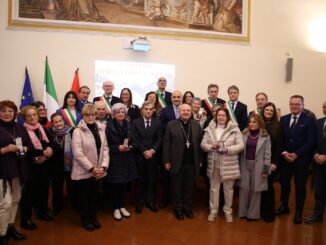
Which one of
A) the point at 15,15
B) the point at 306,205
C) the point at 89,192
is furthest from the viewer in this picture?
the point at 15,15

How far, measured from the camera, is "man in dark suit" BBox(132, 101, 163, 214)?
142 inches

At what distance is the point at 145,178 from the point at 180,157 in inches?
25.5

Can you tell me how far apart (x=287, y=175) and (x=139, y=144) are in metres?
1.98

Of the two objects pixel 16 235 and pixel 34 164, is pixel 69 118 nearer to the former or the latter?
pixel 34 164

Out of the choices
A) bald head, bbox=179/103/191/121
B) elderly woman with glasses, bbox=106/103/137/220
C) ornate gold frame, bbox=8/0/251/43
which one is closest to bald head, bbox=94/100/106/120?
elderly woman with glasses, bbox=106/103/137/220

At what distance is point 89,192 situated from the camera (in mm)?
3240

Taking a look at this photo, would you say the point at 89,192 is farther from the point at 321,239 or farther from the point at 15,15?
the point at 15,15

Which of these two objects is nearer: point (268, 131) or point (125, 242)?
point (125, 242)

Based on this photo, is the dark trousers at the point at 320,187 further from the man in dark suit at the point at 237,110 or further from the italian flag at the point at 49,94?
the italian flag at the point at 49,94

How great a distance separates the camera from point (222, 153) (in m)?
3.41

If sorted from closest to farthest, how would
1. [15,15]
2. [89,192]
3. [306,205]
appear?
1. [89,192]
2. [306,205]
3. [15,15]

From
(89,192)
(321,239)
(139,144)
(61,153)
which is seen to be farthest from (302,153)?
(61,153)

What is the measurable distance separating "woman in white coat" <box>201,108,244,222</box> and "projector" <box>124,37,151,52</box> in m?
2.91

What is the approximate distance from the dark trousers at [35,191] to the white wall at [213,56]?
2959 millimetres
